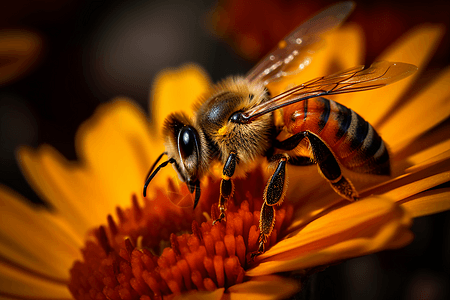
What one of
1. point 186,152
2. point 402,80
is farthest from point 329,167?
point 402,80

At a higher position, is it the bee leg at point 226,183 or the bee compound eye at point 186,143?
the bee compound eye at point 186,143

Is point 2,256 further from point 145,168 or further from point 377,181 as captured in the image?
point 377,181

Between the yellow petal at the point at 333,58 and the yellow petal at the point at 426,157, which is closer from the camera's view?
the yellow petal at the point at 426,157

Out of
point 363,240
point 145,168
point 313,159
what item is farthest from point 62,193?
point 363,240

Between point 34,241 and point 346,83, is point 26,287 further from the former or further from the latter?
point 346,83

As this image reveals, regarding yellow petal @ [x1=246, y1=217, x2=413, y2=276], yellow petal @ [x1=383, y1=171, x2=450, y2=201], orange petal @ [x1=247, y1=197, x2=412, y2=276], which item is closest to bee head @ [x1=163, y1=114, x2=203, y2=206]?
orange petal @ [x1=247, y1=197, x2=412, y2=276]

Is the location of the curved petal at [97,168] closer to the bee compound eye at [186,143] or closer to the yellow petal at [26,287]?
the yellow petal at [26,287]

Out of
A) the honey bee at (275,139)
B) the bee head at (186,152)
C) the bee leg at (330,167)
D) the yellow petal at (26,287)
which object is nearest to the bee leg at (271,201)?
the honey bee at (275,139)
